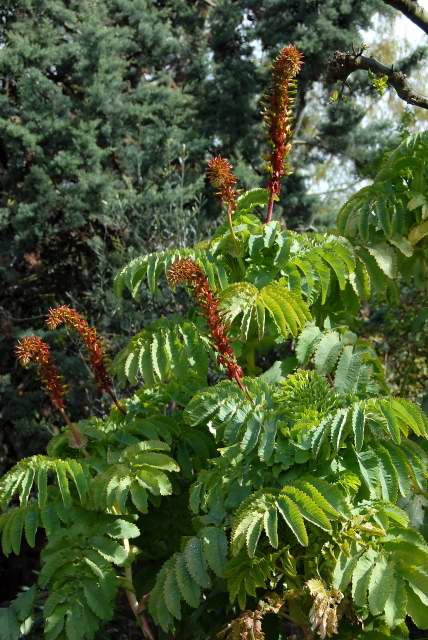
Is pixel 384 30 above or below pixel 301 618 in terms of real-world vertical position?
above

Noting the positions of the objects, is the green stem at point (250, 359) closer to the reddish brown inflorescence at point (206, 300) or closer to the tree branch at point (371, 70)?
the reddish brown inflorescence at point (206, 300)

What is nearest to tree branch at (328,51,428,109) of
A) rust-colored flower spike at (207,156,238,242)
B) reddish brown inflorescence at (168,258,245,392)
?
rust-colored flower spike at (207,156,238,242)

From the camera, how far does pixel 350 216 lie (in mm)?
3375

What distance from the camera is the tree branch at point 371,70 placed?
396 cm

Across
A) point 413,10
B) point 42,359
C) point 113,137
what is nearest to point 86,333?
point 42,359

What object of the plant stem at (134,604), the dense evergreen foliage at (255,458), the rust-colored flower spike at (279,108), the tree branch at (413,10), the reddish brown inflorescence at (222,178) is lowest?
the plant stem at (134,604)

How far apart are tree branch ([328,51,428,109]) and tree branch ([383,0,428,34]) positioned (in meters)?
0.23

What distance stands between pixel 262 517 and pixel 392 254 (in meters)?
1.20

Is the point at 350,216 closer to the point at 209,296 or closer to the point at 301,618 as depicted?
the point at 209,296

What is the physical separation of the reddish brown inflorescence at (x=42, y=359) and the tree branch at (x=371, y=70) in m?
2.09

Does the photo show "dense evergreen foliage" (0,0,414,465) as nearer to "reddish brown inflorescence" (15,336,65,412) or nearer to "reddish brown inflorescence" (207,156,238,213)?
"reddish brown inflorescence" (15,336,65,412)

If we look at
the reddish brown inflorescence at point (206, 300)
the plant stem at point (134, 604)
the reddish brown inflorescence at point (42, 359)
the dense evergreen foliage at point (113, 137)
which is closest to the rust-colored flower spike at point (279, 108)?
the reddish brown inflorescence at point (206, 300)

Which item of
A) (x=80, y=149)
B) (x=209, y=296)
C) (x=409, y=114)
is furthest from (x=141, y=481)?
(x=80, y=149)

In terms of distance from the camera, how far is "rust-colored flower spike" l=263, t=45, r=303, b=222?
9.39 feet
